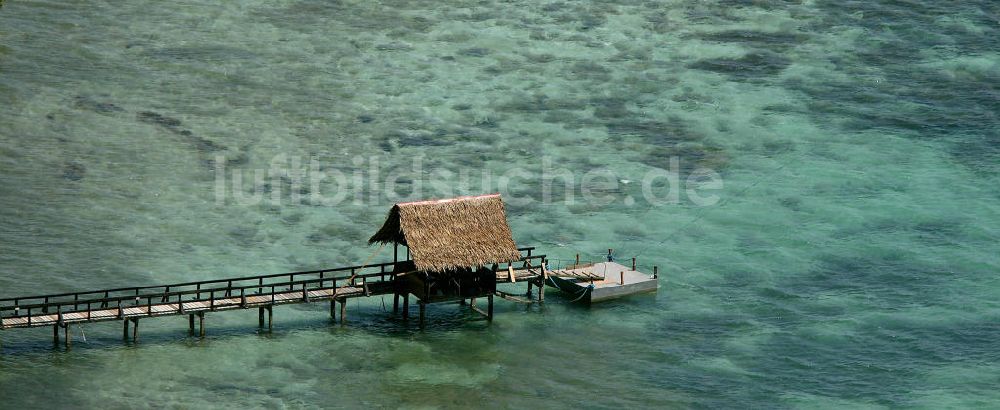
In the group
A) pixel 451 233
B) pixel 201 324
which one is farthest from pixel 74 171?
pixel 451 233

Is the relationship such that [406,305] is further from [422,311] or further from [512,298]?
[512,298]

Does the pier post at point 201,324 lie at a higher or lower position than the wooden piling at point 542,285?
lower

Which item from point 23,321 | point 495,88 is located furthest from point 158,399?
point 495,88

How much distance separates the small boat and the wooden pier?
5.50 ft

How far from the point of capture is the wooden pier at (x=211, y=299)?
60.2 metres

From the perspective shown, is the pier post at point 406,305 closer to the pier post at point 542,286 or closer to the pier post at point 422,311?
the pier post at point 422,311

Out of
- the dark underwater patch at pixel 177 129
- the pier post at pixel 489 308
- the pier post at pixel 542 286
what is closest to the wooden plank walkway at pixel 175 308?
the pier post at pixel 489 308

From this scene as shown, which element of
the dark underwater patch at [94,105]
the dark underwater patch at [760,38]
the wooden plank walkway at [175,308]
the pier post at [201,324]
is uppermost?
the dark underwater patch at [760,38]

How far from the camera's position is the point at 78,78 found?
93.9 metres

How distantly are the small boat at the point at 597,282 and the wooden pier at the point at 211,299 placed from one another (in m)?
1.68

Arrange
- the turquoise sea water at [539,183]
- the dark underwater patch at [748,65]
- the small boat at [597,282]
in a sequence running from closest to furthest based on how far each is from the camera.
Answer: the turquoise sea water at [539,183], the small boat at [597,282], the dark underwater patch at [748,65]

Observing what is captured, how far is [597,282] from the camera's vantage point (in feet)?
229

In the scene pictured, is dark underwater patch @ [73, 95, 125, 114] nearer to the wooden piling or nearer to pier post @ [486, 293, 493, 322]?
pier post @ [486, 293, 493, 322]

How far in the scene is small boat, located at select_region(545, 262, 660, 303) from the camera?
69.2 m
